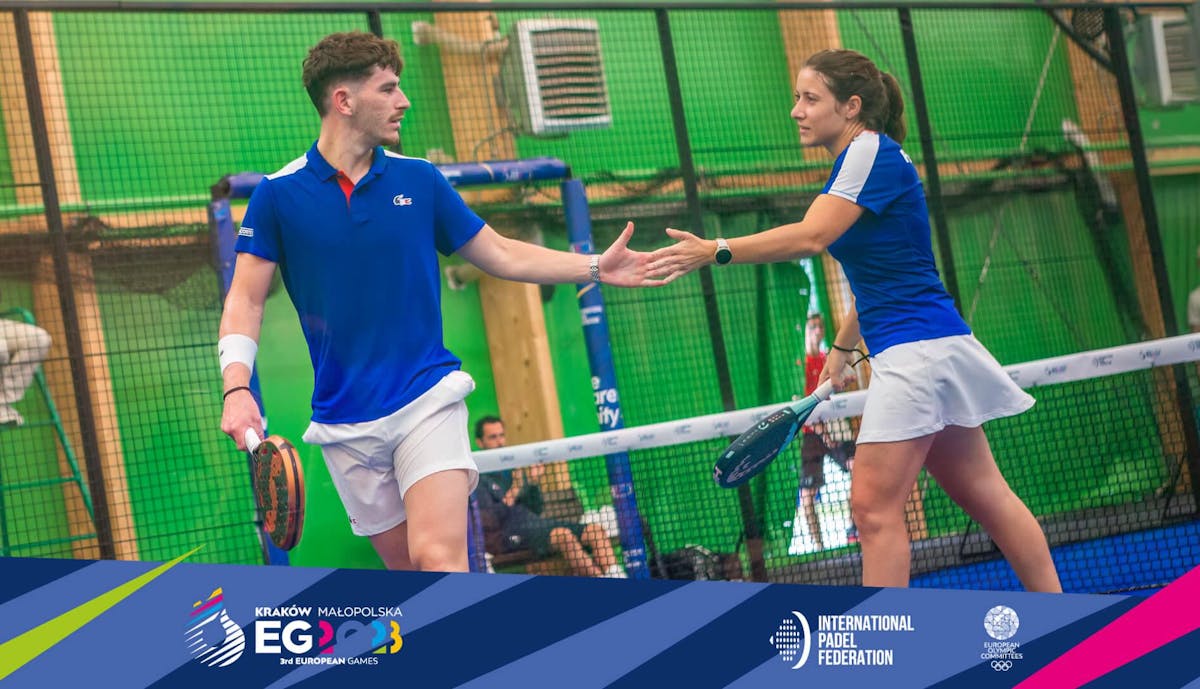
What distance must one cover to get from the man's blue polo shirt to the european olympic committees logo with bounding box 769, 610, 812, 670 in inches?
A: 50.2

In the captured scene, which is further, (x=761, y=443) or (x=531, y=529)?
(x=531, y=529)

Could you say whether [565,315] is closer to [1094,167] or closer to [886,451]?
[1094,167]

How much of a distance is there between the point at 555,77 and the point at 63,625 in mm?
5683

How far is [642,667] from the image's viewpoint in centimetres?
286

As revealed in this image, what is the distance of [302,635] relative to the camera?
2.86 meters

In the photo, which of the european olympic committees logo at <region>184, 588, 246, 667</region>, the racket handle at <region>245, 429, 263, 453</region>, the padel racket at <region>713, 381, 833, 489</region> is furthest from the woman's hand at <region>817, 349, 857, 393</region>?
the european olympic committees logo at <region>184, 588, 246, 667</region>

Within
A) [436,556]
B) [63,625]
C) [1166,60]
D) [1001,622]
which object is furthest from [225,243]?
[1166,60]

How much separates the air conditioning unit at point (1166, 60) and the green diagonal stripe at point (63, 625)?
7.90m

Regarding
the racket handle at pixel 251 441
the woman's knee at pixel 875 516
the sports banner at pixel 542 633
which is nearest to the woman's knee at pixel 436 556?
the racket handle at pixel 251 441

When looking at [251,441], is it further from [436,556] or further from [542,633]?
[542,633]

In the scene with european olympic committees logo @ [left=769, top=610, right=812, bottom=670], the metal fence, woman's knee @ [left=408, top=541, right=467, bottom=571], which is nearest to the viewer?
european olympic committees logo @ [left=769, top=610, right=812, bottom=670]

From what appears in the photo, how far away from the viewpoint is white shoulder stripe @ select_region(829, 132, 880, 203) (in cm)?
411

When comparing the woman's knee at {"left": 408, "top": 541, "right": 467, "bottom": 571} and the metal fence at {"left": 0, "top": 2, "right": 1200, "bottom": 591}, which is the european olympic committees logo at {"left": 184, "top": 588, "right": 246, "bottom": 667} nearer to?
the woman's knee at {"left": 408, "top": 541, "right": 467, "bottom": 571}

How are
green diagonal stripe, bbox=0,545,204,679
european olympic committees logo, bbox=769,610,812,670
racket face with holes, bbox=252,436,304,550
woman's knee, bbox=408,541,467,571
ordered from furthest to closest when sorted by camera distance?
woman's knee, bbox=408,541,467,571, racket face with holes, bbox=252,436,304,550, european olympic committees logo, bbox=769,610,812,670, green diagonal stripe, bbox=0,545,204,679
